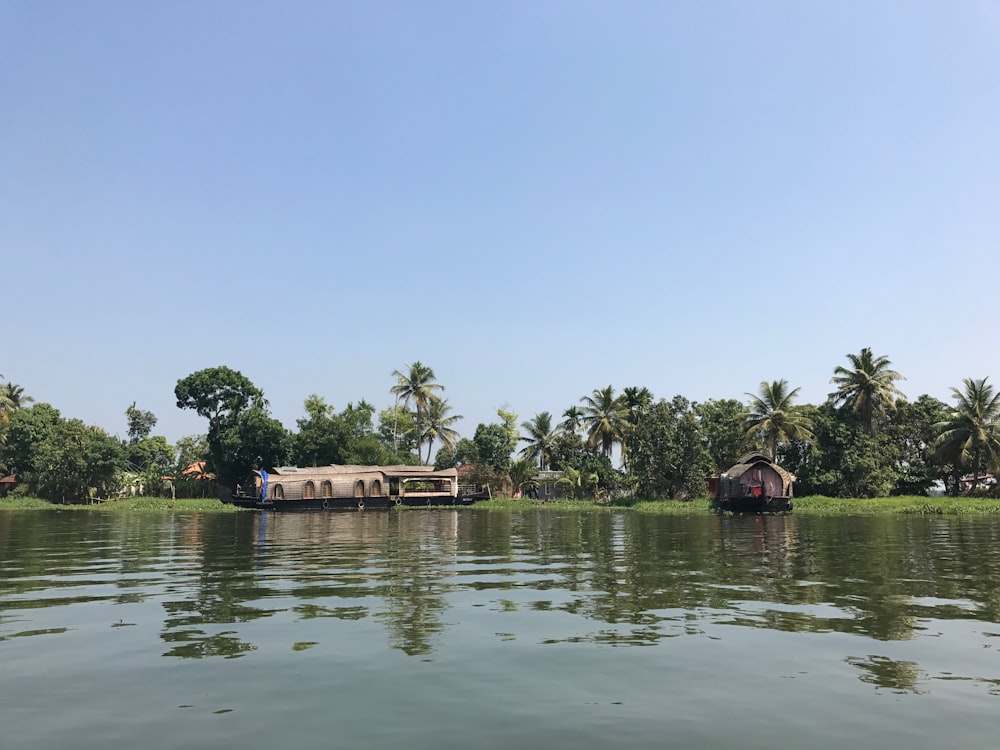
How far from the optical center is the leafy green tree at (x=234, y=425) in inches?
2776

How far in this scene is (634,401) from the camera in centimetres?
7238

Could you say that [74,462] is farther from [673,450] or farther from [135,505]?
[673,450]

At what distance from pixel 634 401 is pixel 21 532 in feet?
177

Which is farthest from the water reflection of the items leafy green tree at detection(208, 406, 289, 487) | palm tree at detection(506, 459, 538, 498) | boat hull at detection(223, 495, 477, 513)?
palm tree at detection(506, 459, 538, 498)

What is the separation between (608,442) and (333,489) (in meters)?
27.8

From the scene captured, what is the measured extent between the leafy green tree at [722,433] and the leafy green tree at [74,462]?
2204 inches

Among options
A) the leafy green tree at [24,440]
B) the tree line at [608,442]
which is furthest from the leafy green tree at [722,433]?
the leafy green tree at [24,440]

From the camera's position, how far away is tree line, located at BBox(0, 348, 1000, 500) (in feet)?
196

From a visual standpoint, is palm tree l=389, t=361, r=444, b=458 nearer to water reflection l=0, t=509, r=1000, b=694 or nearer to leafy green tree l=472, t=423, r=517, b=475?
leafy green tree l=472, t=423, r=517, b=475

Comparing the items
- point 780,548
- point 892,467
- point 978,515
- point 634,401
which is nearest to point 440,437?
point 634,401

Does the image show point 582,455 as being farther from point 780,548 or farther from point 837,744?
point 837,744

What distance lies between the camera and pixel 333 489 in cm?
6569

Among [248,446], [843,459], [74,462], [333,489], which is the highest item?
[248,446]

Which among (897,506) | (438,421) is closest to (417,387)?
(438,421)
